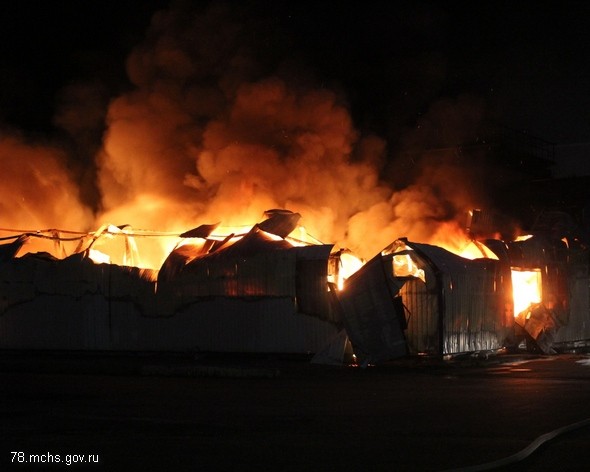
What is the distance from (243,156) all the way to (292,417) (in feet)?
63.6

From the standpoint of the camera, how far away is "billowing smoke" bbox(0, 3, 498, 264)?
32094mm

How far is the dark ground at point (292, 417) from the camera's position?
10.1m

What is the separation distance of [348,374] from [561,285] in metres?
10.5

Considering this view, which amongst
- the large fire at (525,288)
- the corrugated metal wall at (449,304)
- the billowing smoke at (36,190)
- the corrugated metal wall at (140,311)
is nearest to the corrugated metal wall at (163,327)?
the corrugated metal wall at (140,311)

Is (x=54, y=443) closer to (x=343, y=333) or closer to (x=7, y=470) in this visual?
(x=7, y=470)

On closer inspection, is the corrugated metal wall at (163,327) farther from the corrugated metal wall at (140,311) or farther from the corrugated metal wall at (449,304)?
the corrugated metal wall at (449,304)

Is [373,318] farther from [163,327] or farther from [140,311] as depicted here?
[140,311]

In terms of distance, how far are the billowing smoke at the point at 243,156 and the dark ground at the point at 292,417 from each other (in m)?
9.35

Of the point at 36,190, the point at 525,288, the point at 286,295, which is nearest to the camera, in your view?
the point at 286,295

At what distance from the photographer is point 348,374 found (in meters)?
22.2

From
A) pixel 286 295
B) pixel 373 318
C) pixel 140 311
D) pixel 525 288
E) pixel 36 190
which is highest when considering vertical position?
pixel 36 190

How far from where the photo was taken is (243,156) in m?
32.2

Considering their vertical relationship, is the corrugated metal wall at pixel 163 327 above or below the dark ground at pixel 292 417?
above

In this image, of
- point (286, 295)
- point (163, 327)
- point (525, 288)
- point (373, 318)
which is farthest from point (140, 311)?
point (525, 288)
